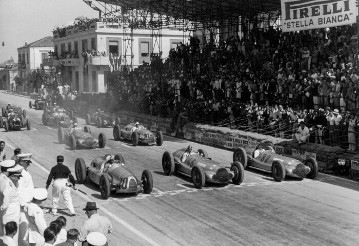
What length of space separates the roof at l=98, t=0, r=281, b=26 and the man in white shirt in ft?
46.2

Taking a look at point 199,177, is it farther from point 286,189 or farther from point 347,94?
point 347,94

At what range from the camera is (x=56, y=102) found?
40500 millimetres

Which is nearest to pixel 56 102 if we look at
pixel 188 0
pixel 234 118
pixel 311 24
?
pixel 188 0

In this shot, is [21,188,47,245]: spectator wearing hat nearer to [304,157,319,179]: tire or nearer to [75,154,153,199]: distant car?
[75,154,153,199]: distant car

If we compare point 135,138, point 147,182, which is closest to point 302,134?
point 135,138

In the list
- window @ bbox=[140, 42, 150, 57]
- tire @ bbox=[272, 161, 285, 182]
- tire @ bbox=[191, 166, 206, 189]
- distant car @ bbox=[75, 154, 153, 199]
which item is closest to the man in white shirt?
tire @ bbox=[272, 161, 285, 182]

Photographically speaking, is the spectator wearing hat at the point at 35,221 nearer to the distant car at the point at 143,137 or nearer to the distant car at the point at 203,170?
the distant car at the point at 203,170

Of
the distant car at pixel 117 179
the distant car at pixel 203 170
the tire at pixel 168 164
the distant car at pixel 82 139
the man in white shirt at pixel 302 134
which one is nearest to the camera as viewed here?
the distant car at pixel 117 179

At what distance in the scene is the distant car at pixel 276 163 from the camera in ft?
57.2

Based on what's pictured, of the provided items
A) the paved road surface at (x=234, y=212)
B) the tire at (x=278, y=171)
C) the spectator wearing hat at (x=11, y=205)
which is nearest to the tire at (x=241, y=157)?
the paved road surface at (x=234, y=212)

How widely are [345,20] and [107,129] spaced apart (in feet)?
50.3

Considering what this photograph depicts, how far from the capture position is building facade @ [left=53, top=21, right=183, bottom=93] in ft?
174

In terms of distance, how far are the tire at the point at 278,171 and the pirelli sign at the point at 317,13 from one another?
26.5ft

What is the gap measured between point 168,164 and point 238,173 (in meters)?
2.63
